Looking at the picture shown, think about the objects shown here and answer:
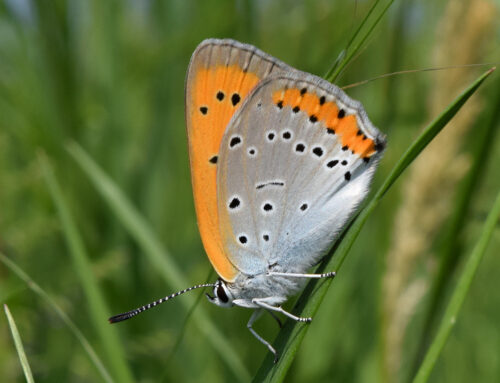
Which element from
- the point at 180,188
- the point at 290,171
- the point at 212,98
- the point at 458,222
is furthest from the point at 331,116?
the point at 180,188

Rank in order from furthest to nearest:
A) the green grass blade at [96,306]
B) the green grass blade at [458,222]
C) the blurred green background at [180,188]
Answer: the blurred green background at [180,188] < the green grass blade at [458,222] < the green grass blade at [96,306]

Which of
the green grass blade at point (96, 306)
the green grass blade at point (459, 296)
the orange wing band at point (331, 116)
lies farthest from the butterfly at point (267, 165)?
the green grass blade at point (459, 296)

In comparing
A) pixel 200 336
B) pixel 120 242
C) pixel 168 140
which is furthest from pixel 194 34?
pixel 200 336

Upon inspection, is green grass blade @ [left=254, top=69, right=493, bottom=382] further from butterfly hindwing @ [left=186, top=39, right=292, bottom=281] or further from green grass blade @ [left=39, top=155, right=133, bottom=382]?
butterfly hindwing @ [left=186, top=39, right=292, bottom=281]

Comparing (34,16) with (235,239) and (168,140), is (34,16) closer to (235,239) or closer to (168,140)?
(168,140)

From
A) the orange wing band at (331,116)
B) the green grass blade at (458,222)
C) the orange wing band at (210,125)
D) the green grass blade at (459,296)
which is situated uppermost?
the orange wing band at (210,125)

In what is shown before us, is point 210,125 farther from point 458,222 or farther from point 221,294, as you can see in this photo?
point 458,222

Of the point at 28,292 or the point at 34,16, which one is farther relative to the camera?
the point at 34,16

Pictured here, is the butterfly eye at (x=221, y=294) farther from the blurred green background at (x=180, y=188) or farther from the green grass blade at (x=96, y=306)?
the green grass blade at (x=96, y=306)
